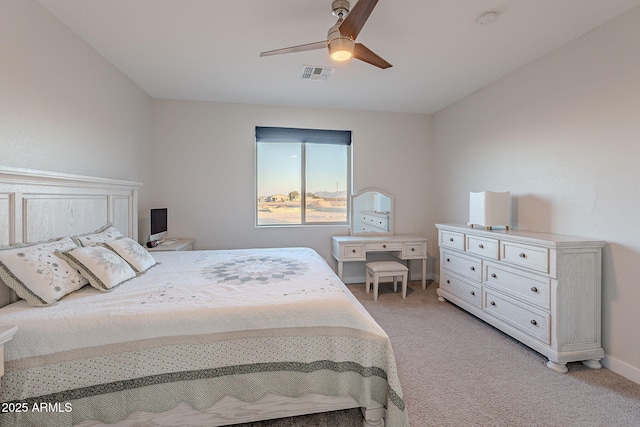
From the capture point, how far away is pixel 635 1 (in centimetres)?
196

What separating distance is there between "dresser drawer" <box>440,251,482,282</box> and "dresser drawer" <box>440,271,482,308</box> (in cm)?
8

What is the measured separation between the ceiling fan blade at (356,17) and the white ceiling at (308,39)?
15.0 inches

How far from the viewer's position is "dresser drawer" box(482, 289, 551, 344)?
226 centimetres

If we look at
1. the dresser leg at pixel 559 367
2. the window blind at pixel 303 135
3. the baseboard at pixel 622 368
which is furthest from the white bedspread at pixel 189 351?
the window blind at pixel 303 135

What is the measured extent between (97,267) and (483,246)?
10.8 ft

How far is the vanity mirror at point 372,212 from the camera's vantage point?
4441 mm

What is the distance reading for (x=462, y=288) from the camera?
3.25 m

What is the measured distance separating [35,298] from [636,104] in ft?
13.3

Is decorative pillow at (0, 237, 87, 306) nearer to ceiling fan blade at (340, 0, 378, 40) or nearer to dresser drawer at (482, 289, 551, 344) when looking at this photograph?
ceiling fan blade at (340, 0, 378, 40)

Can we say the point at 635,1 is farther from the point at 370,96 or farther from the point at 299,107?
the point at 299,107

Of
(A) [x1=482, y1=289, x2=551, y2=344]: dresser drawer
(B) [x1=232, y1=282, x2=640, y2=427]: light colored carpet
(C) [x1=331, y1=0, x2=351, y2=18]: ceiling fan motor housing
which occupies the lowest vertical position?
(B) [x1=232, y1=282, x2=640, y2=427]: light colored carpet

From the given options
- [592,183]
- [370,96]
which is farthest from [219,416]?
[370,96]

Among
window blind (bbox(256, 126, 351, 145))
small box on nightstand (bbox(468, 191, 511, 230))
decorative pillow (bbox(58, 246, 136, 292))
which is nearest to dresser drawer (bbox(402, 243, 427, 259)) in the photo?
small box on nightstand (bbox(468, 191, 511, 230))

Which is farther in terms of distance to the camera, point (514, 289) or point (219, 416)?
point (514, 289)
